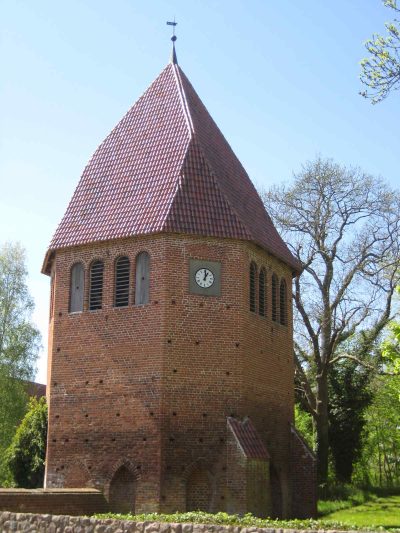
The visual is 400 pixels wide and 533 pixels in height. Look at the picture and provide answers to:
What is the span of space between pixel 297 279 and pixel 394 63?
66.4 feet

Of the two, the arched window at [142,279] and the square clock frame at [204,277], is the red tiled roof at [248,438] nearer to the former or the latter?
the square clock frame at [204,277]

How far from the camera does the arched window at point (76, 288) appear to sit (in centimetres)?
2214

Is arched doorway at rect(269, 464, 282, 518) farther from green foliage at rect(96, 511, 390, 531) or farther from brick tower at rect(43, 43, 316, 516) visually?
green foliage at rect(96, 511, 390, 531)

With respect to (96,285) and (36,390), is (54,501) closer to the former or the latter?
(96,285)

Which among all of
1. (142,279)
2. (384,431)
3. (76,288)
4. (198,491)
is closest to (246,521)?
(198,491)

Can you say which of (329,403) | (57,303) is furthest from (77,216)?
(329,403)

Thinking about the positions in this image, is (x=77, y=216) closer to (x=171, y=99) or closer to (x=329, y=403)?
(x=171, y=99)

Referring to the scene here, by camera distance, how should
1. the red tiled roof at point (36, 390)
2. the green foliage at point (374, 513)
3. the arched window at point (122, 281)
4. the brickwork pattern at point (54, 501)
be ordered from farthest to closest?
the red tiled roof at point (36, 390)
the green foliage at point (374, 513)
the arched window at point (122, 281)
the brickwork pattern at point (54, 501)

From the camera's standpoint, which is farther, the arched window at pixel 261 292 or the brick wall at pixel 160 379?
the arched window at pixel 261 292

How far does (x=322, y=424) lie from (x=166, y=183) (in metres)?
13.5

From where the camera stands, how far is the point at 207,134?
24.7 meters

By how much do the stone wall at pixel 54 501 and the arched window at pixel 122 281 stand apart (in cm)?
493

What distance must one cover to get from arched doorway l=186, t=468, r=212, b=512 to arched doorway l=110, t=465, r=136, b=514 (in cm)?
138

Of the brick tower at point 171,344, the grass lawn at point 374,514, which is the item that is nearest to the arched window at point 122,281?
the brick tower at point 171,344
